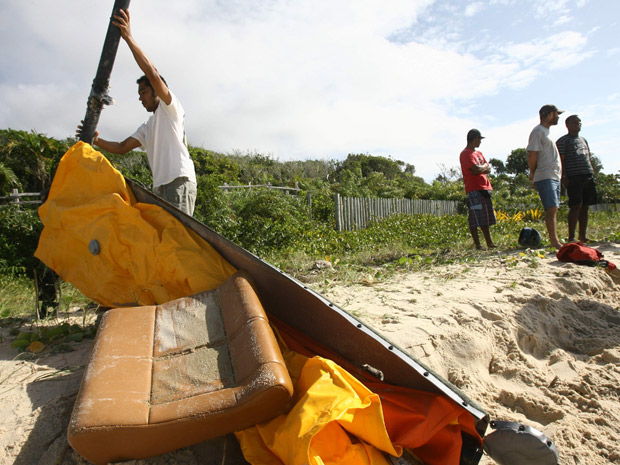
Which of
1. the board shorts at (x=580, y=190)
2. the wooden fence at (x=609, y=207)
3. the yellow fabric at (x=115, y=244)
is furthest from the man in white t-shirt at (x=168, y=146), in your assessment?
the wooden fence at (x=609, y=207)

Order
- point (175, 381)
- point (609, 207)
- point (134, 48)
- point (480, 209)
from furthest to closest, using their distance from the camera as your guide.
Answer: point (609, 207) → point (480, 209) → point (134, 48) → point (175, 381)

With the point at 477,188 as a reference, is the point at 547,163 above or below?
above

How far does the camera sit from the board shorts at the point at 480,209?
19.3 ft

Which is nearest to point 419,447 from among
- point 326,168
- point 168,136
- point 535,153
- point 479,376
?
point 479,376

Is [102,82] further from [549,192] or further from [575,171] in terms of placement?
[575,171]

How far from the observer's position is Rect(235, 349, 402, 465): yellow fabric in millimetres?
1269

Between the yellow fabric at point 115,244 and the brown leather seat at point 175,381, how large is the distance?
0.50 m

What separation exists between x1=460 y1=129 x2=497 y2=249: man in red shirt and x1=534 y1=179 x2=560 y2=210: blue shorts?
0.70 m

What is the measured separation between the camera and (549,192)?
533 cm

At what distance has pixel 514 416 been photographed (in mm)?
2008

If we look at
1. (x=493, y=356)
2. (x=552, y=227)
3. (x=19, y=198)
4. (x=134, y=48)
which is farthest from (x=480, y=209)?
(x=19, y=198)

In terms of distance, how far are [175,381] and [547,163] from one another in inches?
216

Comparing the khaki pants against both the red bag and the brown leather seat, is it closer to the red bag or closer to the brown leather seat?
the brown leather seat

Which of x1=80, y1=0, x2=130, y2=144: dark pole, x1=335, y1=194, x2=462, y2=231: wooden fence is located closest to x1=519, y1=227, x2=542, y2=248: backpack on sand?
x1=335, y1=194, x2=462, y2=231: wooden fence
